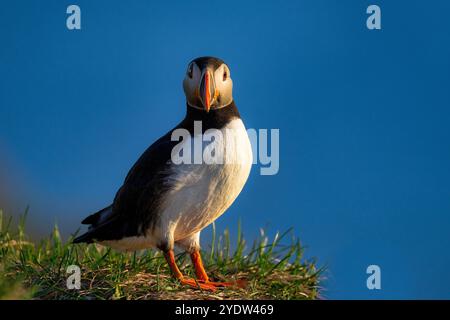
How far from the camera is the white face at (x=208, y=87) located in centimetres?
559

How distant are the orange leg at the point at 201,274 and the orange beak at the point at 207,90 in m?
1.58

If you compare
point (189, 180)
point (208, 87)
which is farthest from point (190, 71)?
point (189, 180)

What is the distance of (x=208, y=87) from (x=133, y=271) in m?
1.93

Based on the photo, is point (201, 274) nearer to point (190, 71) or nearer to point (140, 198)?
point (140, 198)

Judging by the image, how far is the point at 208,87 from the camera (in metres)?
5.57

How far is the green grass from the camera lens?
216 inches

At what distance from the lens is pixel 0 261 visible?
20.0 ft

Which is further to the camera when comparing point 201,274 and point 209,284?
point 201,274

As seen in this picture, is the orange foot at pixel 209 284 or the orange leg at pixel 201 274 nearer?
the orange foot at pixel 209 284

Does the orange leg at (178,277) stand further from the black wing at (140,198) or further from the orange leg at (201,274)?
the black wing at (140,198)

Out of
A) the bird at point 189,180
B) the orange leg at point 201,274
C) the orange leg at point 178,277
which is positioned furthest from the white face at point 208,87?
the orange leg at point 201,274

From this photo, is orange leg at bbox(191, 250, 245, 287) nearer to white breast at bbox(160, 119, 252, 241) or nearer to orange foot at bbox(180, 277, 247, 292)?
orange foot at bbox(180, 277, 247, 292)

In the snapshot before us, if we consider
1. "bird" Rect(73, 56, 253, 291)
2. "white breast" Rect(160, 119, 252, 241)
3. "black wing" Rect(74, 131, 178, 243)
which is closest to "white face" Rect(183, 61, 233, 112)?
"bird" Rect(73, 56, 253, 291)
